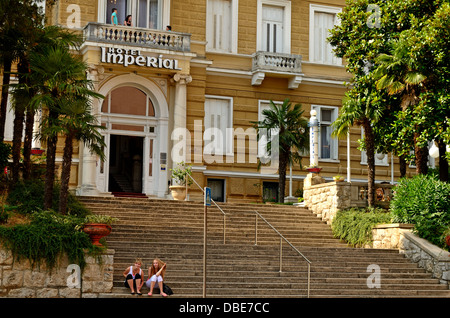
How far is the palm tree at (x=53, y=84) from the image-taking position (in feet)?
64.4

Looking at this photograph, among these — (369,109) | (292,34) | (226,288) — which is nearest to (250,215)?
(369,109)

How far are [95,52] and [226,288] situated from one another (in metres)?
13.1

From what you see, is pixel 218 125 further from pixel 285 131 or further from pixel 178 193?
pixel 178 193

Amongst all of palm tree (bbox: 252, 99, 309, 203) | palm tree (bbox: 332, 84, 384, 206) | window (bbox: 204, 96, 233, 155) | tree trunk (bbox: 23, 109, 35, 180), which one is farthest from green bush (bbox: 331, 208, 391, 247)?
tree trunk (bbox: 23, 109, 35, 180)

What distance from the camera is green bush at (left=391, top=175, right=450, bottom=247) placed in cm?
2203

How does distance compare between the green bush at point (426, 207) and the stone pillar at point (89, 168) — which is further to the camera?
the stone pillar at point (89, 168)

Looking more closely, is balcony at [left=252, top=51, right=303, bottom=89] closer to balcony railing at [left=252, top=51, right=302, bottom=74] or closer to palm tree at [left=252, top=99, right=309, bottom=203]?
balcony railing at [left=252, top=51, right=302, bottom=74]

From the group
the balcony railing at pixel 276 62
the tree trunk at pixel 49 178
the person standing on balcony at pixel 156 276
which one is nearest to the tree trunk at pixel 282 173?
the balcony railing at pixel 276 62

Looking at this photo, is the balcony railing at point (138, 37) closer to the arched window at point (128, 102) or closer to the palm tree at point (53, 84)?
the arched window at point (128, 102)

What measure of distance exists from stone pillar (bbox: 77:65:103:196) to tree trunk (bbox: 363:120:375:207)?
9.70 meters

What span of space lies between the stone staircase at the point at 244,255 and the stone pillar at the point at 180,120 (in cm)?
479

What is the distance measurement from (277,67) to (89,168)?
9341 mm

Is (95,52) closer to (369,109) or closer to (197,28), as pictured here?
(197,28)

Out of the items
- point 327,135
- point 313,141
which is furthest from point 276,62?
point 313,141
